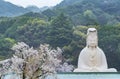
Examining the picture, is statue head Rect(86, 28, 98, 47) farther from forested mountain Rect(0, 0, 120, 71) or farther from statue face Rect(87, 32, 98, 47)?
forested mountain Rect(0, 0, 120, 71)

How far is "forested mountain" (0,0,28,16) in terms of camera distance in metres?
123

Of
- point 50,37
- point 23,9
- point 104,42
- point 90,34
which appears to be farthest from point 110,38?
point 23,9

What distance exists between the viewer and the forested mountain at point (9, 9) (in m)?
123

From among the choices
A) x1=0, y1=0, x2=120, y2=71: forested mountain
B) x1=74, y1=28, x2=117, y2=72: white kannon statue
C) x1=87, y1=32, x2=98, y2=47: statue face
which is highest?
x1=87, y1=32, x2=98, y2=47: statue face

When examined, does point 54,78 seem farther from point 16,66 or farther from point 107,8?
point 107,8

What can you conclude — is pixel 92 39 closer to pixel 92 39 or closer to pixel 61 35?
pixel 92 39

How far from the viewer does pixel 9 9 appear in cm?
12569

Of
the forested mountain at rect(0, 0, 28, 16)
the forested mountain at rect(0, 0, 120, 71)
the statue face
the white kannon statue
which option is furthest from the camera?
A: the forested mountain at rect(0, 0, 28, 16)

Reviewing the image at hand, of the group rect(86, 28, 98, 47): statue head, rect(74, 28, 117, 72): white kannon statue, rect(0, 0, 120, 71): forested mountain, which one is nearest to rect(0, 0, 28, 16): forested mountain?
rect(0, 0, 120, 71): forested mountain

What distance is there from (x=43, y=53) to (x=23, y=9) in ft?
362

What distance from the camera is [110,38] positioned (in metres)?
48.0

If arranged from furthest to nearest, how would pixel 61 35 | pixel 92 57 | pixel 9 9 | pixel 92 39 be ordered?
1. pixel 9 9
2. pixel 61 35
3. pixel 92 39
4. pixel 92 57

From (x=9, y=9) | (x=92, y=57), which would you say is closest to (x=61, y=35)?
(x=92, y=57)

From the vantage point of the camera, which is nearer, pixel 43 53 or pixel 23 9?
pixel 43 53
